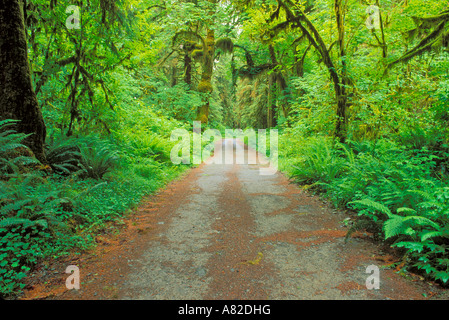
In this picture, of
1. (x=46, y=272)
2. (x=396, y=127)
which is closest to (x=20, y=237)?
(x=46, y=272)

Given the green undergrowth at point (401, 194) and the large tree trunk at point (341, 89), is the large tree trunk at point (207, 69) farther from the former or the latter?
the green undergrowth at point (401, 194)

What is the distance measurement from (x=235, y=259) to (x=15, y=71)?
5180mm

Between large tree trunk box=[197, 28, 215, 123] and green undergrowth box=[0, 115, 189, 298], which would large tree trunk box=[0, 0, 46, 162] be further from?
large tree trunk box=[197, 28, 215, 123]

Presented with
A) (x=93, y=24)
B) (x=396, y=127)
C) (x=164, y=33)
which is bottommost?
(x=396, y=127)

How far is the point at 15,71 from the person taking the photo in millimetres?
4527

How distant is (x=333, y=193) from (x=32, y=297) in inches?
222

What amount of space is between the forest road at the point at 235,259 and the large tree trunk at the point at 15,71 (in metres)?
2.90

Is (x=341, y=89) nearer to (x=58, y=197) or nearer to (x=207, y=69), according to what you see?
(x=58, y=197)

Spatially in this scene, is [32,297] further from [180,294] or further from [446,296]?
[446,296]

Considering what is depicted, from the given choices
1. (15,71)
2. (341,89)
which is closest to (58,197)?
(15,71)

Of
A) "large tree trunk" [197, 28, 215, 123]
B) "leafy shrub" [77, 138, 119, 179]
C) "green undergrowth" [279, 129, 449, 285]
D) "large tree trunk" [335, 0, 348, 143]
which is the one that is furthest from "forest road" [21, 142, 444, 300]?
"large tree trunk" [197, 28, 215, 123]

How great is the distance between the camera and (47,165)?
503 cm

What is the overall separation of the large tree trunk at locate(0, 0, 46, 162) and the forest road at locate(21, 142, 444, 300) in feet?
9.52

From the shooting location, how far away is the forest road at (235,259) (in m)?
2.57
